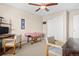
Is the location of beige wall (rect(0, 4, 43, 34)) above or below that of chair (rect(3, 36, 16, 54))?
above

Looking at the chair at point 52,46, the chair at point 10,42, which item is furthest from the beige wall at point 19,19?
the chair at point 52,46

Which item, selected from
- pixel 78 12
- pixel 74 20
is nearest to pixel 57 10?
pixel 78 12

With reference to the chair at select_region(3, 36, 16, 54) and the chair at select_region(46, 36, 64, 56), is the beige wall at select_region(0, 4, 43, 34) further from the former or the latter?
the chair at select_region(46, 36, 64, 56)

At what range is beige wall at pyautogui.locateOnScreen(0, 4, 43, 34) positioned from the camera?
155 centimetres

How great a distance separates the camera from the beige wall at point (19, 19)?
5.09 feet

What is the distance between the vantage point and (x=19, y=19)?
5.30 feet

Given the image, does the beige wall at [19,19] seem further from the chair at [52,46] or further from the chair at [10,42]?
the chair at [52,46]

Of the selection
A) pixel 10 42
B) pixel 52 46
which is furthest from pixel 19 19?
pixel 52 46

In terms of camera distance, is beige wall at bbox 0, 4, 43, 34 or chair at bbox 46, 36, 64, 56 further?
chair at bbox 46, 36, 64, 56

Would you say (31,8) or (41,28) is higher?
(31,8)

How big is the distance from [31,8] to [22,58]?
4.09ft

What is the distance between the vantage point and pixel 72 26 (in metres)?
2.25

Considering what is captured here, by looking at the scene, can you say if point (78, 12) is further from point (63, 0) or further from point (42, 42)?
point (63, 0)

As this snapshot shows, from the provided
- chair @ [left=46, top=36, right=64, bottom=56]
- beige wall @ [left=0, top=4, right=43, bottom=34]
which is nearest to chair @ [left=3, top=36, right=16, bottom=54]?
beige wall @ [left=0, top=4, right=43, bottom=34]
